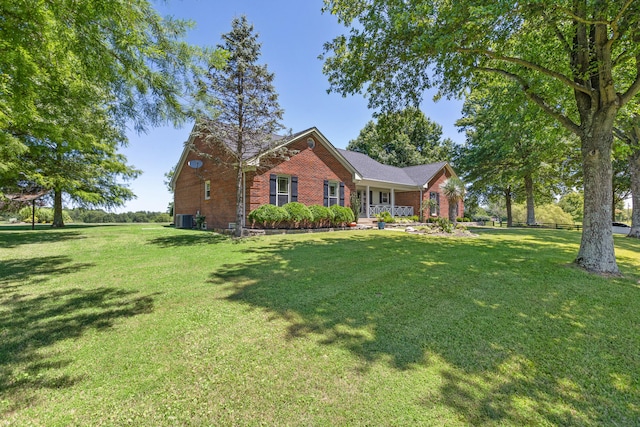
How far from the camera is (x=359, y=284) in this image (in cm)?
521

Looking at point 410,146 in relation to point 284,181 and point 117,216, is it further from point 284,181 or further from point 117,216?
point 117,216

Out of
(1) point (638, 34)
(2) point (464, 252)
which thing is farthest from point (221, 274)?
(1) point (638, 34)

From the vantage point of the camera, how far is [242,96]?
37.8 feet

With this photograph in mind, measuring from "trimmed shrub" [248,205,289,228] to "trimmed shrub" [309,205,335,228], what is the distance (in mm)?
1812

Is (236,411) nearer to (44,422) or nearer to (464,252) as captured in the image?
(44,422)

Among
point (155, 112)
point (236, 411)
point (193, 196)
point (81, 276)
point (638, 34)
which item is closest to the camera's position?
point (236, 411)

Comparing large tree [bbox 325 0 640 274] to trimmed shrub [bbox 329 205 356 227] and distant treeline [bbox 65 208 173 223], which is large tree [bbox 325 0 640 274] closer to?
trimmed shrub [bbox 329 205 356 227]

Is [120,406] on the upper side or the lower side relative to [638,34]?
lower

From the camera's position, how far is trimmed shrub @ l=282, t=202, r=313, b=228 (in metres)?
13.8

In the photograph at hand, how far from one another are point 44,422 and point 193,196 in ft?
60.9

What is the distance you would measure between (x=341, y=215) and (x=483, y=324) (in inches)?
483

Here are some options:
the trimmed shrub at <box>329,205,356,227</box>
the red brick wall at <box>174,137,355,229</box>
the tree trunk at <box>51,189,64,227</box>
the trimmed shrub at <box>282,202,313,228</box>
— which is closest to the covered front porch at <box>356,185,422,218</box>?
the red brick wall at <box>174,137,355,229</box>

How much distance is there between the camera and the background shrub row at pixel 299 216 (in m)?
13.1

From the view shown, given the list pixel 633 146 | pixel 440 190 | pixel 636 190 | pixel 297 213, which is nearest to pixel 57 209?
pixel 297 213
